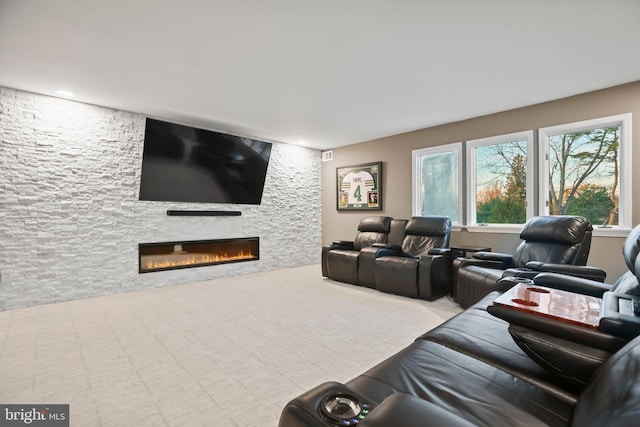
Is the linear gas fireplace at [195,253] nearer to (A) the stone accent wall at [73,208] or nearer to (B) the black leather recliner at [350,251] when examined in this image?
(A) the stone accent wall at [73,208]

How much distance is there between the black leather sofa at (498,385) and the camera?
2.22 ft

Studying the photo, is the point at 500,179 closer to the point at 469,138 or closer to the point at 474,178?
the point at 474,178

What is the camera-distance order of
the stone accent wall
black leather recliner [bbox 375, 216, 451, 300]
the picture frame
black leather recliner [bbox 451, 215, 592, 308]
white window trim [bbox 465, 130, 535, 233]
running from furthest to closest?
the picture frame
white window trim [bbox 465, 130, 535, 233]
black leather recliner [bbox 375, 216, 451, 300]
the stone accent wall
black leather recliner [bbox 451, 215, 592, 308]

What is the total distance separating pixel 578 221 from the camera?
9.94 feet

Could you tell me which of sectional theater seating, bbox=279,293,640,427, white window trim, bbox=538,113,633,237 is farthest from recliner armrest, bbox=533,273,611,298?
white window trim, bbox=538,113,633,237

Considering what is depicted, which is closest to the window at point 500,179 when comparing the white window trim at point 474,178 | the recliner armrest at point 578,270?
the white window trim at point 474,178

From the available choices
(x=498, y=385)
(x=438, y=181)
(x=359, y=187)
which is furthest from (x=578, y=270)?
(x=359, y=187)

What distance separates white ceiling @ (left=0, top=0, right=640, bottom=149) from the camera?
7.02 ft

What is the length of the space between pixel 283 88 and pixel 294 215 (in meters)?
3.19

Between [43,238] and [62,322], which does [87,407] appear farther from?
[43,238]

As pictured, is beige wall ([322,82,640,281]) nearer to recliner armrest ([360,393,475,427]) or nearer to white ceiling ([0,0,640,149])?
white ceiling ([0,0,640,149])

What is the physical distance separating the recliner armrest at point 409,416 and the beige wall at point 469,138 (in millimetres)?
4126

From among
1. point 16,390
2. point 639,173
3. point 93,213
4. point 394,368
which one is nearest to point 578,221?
point 639,173

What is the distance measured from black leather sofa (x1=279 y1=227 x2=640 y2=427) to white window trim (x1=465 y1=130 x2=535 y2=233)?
2.79m
